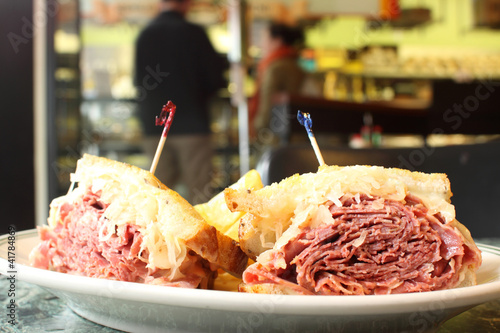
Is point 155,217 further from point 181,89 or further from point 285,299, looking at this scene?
point 181,89

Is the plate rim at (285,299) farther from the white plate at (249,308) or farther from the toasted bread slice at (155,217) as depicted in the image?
the toasted bread slice at (155,217)

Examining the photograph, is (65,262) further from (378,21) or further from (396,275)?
(378,21)

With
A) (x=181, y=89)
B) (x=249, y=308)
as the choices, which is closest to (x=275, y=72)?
(x=181, y=89)

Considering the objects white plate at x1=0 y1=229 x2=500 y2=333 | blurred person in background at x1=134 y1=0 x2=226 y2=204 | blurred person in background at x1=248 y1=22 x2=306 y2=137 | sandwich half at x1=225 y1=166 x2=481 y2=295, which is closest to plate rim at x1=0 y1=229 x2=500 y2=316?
white plate at x1=0 y1=229 x2=500 y2=333

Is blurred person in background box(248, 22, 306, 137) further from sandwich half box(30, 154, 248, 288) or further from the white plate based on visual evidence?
the white plate

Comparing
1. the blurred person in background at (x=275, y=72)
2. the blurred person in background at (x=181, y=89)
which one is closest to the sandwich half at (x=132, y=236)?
the blurred person in background at (x=181, y=89)
